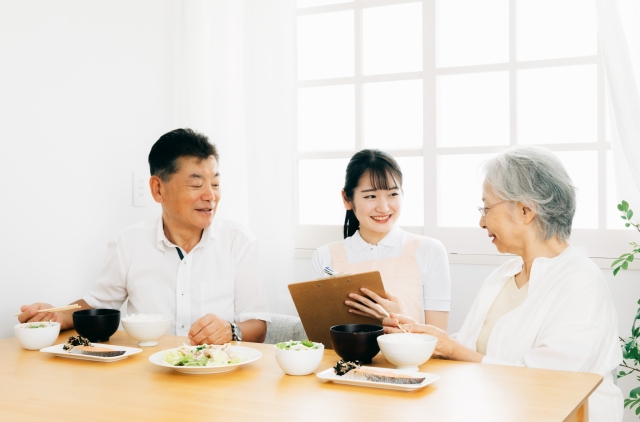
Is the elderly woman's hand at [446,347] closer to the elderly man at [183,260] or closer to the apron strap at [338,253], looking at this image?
the elderly man at [183,260]

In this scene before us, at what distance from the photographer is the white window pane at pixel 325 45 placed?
3.15m

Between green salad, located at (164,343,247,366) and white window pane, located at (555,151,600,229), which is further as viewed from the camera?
white window pane, located at (555,151,600,229)

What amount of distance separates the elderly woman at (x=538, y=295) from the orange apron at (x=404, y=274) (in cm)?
47

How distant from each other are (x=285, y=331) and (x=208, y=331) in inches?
23.2

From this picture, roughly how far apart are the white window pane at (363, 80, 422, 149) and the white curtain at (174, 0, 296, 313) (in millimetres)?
371

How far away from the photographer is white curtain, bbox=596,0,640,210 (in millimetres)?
2289

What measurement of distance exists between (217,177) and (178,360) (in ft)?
3.33

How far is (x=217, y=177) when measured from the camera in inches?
95.0

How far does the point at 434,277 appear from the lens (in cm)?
254

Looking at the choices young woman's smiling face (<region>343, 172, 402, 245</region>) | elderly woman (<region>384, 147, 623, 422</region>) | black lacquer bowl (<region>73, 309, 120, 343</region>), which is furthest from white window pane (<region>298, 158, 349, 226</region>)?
black lacquer bowl (<region>73, 309, 120, 343</region>)

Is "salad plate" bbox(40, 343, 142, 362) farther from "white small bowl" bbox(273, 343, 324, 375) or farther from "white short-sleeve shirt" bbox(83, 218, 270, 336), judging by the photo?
"white short-sleeve shirt" bbox(83, 218, 270, 336)

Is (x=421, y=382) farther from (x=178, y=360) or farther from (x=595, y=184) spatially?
(x=595, y=184)

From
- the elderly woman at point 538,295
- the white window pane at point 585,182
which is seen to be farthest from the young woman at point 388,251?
the white window pane at point 585,182

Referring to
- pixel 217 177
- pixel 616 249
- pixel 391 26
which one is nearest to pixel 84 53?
pixel 217 177
